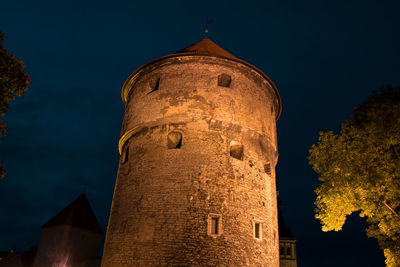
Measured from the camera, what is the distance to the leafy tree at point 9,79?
8.88 metres

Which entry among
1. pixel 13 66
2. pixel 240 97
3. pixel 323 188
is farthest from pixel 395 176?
pixel 13 66

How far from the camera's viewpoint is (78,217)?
2931cm

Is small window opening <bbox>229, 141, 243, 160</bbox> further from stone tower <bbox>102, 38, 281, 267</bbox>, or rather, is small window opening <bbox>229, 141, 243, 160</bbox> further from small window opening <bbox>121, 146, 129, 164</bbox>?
small window opening <bbox>121, 146, 129, 164</bbox>

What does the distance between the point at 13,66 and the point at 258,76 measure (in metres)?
9.54

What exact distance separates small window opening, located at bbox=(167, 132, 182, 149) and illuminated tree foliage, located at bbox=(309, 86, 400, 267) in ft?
18.6

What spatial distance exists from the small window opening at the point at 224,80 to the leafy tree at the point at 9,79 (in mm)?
7321

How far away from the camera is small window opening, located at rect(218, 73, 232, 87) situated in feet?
45.6

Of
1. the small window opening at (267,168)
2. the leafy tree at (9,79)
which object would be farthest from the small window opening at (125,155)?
the small window opening at (267,168)

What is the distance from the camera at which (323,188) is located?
502 inches

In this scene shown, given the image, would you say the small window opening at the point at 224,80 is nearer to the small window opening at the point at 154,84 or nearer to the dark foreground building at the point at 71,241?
the small window opening at the point at 154,84

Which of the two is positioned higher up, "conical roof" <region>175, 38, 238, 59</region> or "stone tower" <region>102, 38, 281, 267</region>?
"conical roof" <region>175, 38, 238, 59</region>

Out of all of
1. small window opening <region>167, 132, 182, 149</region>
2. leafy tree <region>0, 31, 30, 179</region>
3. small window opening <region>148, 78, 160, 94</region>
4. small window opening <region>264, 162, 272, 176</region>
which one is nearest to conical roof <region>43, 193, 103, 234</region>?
small window opening <region>148, 78, 160, 94</region>

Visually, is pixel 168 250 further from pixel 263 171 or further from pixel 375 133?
pixel 375 133

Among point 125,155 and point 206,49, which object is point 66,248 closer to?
point 125,155
